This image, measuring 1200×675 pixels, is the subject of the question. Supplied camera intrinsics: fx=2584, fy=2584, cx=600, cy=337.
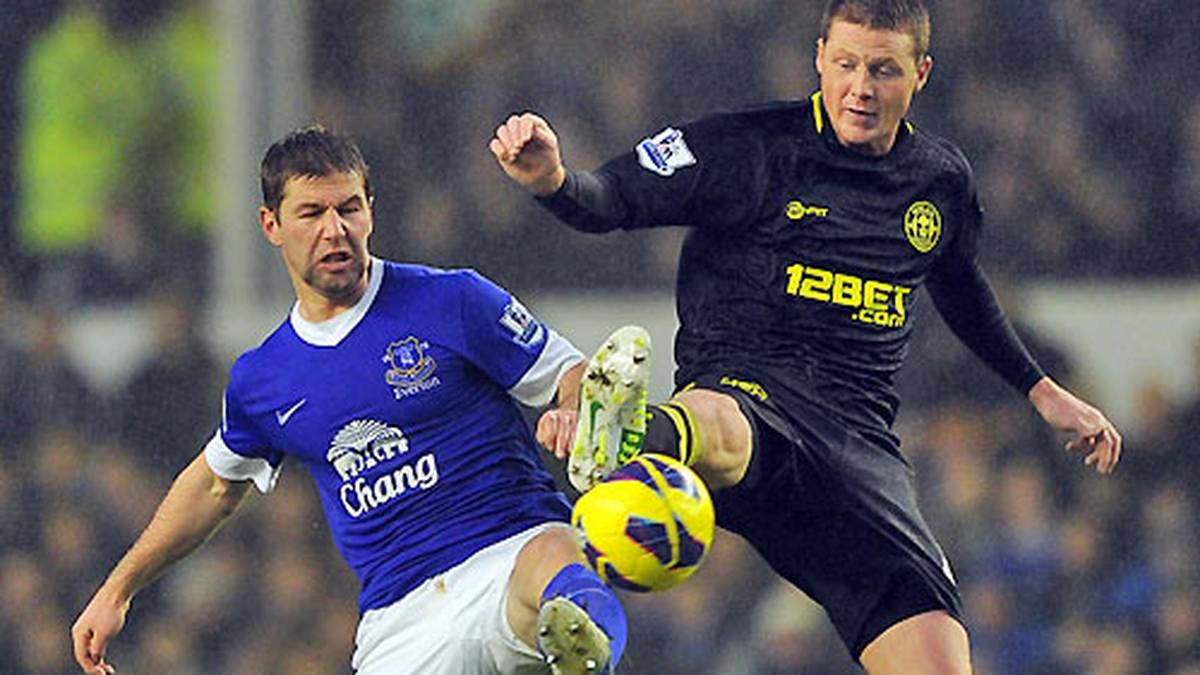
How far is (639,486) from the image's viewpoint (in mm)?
4777

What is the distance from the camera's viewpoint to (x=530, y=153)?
5.05m

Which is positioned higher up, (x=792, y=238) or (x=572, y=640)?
(x=792, y=238)

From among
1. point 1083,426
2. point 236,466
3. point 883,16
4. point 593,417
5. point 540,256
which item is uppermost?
point 883,16

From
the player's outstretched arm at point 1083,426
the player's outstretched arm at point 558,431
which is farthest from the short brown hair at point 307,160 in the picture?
the player's outstretched arm at point 1083,426

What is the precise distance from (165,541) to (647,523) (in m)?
1.45

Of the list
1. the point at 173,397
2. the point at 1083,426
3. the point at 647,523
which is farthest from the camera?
the point at 173,397

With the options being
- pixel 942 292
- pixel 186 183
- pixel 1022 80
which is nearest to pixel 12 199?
pixel 186 183

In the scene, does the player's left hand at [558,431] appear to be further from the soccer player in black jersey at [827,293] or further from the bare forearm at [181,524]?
the bare forearm at [181,524]

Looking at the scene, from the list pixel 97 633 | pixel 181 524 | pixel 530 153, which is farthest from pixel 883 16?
pixel 97 633

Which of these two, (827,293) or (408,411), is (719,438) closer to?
(827,293)

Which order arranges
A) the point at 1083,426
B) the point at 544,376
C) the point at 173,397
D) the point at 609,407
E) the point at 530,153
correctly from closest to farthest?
the point at 609,407 < the point at 530,153 < the point at 544,376 < the point at 1083,426 < the point at 173,397

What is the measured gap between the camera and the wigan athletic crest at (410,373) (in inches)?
211

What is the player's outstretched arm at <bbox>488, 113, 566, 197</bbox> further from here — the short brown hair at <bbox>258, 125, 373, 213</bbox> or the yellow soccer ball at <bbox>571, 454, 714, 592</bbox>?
the yellow soccer ball at <bbox>571, 454, 714, 592</bbox>

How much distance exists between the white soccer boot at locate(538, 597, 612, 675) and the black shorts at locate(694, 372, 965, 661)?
65 centimetres
